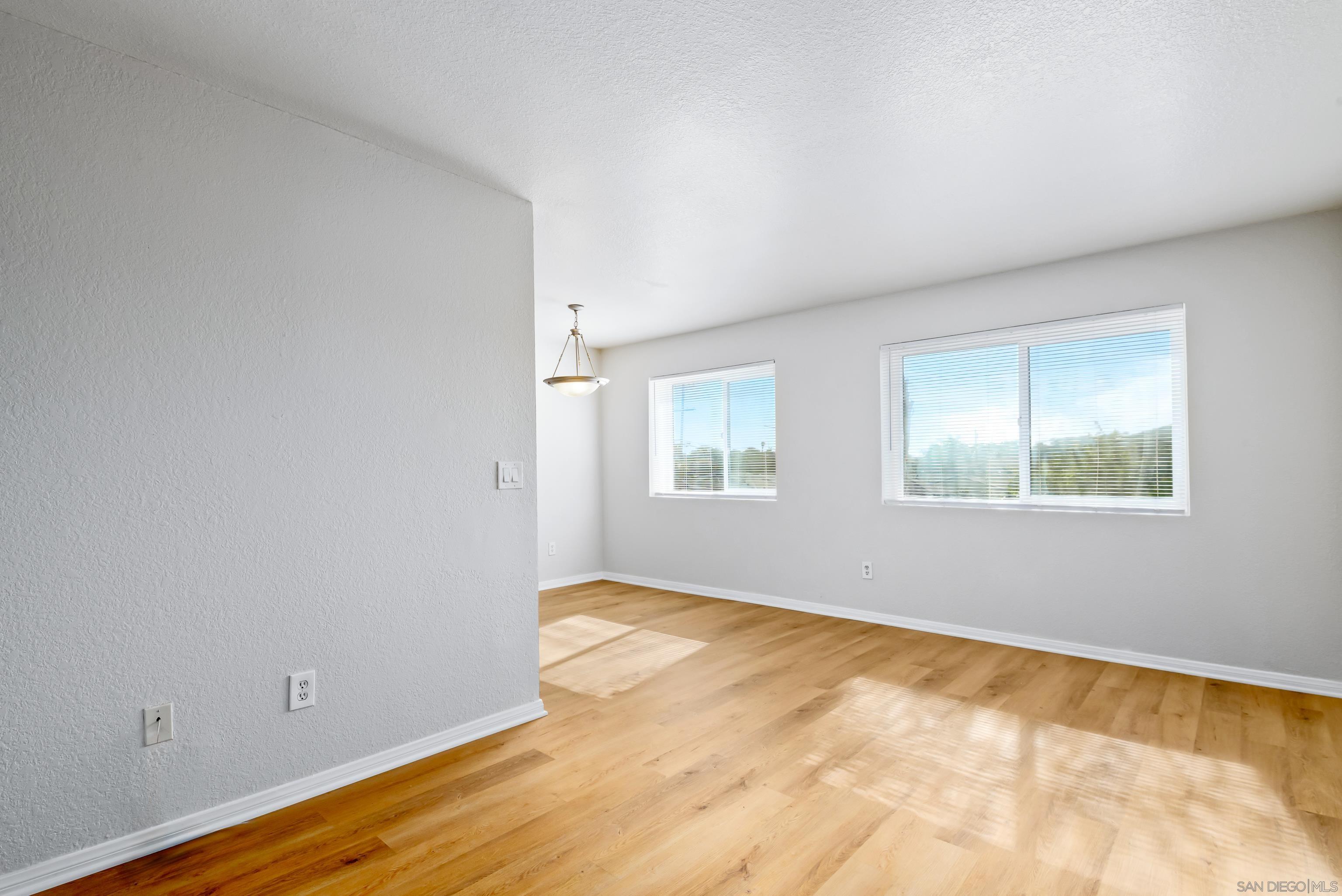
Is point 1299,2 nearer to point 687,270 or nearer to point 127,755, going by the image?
point 687,270

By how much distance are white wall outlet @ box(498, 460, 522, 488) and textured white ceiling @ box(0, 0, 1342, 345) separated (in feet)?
3.99

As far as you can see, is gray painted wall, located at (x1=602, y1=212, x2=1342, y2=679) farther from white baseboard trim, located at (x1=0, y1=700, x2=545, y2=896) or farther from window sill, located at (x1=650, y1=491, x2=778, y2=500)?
white baseboard trim, located at (x1=0, y1=700, x2=545, y2=896)

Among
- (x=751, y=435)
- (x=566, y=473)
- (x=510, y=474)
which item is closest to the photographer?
(x=510, y=474)

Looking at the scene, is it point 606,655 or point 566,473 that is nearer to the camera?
point 606,655

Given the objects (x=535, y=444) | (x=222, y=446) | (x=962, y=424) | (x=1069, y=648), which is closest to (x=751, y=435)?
(x=962, y=424)

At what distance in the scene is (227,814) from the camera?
2.10 m

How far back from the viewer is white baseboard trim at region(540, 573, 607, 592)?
6219 millimetres

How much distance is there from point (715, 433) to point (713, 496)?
57 centimetres

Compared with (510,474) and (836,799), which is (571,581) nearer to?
(510,474)

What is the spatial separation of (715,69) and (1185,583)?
3.57 meters

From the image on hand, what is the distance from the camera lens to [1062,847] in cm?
195

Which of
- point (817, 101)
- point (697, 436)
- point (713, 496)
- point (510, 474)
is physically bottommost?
point (713, 496)

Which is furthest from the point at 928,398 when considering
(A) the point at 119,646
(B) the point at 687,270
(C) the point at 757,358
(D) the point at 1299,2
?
(A) the point at 119,646

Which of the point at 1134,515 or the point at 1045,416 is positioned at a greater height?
the point at 1045,416
